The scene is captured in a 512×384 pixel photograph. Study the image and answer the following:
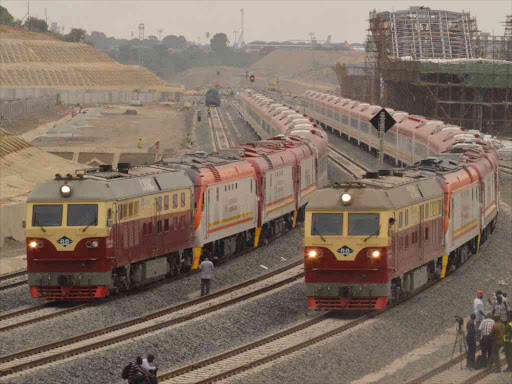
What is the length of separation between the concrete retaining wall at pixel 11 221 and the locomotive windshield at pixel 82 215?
62.7 ft

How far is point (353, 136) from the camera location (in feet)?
320

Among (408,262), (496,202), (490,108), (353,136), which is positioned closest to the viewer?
(408,262)

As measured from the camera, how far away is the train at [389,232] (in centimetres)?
2919

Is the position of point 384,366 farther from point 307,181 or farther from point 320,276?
point 307,181

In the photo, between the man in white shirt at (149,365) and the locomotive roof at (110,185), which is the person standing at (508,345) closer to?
the man in white shirt at (149,365)

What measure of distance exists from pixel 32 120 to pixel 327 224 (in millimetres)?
103103

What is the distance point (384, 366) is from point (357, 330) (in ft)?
6.78

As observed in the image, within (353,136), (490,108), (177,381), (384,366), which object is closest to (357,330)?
(384,366)

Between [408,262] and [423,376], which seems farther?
[408,262]

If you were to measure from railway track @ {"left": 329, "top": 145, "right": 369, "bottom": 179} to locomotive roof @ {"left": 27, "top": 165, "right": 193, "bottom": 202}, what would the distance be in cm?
3501

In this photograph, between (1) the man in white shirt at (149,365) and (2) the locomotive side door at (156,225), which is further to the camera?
(2) the locomotive side door at (156,225)

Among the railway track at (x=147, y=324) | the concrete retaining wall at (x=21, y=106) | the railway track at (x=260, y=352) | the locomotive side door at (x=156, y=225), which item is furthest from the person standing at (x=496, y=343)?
the concrete retaining wall at (x=21, y=106)

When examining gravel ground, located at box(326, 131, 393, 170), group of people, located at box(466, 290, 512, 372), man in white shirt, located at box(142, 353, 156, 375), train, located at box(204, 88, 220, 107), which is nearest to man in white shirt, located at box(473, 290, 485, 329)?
group of people, located at box(466, 290, 512, 372)

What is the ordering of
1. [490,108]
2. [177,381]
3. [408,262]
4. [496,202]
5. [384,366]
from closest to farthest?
[177,381] → [384,366] → [408,262] → [496,202] → [490,108]
